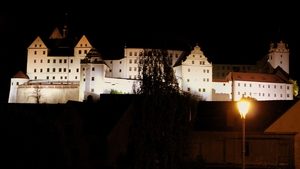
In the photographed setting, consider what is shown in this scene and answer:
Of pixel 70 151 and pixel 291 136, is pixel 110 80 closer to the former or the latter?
pixel 291 136

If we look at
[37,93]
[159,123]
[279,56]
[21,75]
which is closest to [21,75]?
[21,75]

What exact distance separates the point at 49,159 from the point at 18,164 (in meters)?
0.97

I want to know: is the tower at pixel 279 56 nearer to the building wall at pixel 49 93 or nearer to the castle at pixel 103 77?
the castle at pixel 103 77

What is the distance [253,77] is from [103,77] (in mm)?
29920

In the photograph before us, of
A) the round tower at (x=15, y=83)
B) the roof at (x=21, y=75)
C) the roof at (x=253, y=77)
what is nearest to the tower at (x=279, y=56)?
the roof at (x=253, y=77)

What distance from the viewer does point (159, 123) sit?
23.6m

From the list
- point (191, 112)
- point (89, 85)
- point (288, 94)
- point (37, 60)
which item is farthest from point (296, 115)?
point (37, 60)

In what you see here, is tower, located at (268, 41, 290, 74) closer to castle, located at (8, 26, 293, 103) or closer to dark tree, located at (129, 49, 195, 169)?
castle, located at (8, 26, 293, 103)

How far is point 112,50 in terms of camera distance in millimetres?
120625

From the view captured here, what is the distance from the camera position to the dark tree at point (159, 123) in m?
22.9

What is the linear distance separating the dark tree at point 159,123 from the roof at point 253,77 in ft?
270

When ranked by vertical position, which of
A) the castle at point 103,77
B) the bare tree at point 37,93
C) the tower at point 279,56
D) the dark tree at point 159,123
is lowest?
the dark tree at point 159,123

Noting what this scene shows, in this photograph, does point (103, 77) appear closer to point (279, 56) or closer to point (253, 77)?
point (253, 77)

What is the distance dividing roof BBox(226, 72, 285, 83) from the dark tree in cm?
8235
